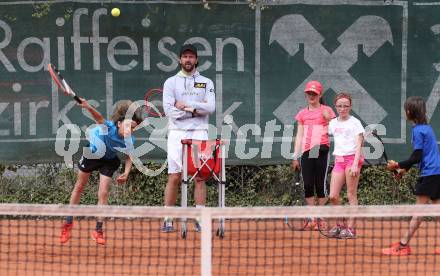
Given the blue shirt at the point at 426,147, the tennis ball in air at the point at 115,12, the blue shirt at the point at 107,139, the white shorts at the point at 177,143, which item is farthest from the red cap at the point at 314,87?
the tennis ball in air at the point at 115,12

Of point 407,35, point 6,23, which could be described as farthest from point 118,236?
point 407,35

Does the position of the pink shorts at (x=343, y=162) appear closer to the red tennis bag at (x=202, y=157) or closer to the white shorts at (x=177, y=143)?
the red tennis bag at (x=202, y=157)

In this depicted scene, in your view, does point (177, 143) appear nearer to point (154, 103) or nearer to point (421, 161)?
point (154, 103)

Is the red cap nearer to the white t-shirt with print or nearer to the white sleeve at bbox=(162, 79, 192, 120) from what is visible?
the white t-shirt with print

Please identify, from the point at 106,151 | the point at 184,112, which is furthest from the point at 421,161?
the point at 106,151

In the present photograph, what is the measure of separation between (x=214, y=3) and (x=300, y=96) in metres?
1.10

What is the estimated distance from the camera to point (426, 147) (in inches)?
247

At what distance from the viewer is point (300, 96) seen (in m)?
7.91

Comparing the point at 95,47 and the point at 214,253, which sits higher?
the point at 95,47

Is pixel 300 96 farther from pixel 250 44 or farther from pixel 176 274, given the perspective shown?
pixel 176 274

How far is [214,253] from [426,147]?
5.39 feet

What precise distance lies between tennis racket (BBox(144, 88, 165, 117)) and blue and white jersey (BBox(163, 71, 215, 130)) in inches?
30.7

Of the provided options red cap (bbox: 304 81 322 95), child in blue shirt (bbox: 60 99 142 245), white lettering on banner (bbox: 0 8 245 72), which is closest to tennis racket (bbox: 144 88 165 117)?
white lettering on banner (bbox: 0 8 245 72)

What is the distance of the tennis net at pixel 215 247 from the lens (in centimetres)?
457
